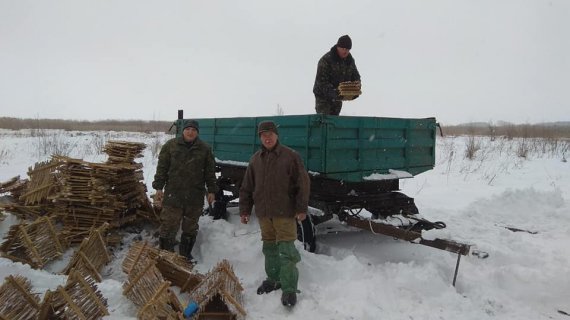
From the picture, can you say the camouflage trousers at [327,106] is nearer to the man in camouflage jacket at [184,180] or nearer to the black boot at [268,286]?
the man in camouflage jacket at [184,180]

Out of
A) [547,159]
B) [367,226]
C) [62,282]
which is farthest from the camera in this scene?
[547,159]

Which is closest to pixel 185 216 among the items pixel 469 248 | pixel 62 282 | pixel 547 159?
pixel 62 282

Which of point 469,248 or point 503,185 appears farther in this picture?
point 503,185

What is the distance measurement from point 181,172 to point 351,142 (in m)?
2.16

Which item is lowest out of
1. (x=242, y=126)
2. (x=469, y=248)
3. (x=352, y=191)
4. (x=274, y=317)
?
(x=274, y=317)

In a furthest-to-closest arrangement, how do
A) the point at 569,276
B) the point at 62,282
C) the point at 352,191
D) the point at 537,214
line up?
the point at 537,214
the point at 352,191
the point at 569,276
the point at 62,282

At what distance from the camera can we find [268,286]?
4.39 m

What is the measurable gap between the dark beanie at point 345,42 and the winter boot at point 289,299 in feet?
12.3

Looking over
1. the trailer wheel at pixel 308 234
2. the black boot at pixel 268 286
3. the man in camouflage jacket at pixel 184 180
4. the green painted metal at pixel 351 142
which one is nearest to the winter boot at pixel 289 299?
the black boot at pixel 268 286

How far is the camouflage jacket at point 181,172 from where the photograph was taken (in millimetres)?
5375

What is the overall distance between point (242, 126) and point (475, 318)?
4.04 m

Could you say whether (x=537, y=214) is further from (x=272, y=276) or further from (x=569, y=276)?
(x=272, y=276)

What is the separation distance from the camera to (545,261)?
535 cm

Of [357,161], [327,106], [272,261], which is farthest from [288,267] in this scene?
[327,106]
